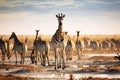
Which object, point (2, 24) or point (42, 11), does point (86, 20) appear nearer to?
point (42, 11)

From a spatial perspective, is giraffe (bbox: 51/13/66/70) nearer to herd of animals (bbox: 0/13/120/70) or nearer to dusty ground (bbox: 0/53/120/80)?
herd of animals (bbox: 0/13/120/70)

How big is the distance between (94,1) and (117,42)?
4044 millimetres

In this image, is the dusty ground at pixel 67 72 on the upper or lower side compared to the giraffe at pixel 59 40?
lower

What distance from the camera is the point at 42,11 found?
30.5 ft

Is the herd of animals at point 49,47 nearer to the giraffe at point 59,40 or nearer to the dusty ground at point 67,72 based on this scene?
the giraffe at point 59,40

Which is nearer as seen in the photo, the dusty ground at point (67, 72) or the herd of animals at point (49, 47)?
the dusty ground at point (67, 72)

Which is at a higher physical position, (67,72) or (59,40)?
(59,40)

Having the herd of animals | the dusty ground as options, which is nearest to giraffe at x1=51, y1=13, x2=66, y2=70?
the herd of animals

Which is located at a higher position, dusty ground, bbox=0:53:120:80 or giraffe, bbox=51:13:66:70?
giraffe, bbox=51:13:66:70

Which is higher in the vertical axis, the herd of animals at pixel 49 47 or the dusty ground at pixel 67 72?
the herd of animals at pixel 49 47

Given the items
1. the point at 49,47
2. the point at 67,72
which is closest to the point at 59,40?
the point at 67,72

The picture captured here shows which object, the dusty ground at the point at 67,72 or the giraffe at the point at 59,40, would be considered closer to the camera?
the dusty ground at the point at 67,72

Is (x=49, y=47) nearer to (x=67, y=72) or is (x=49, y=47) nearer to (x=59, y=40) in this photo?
(x=59, y=40)

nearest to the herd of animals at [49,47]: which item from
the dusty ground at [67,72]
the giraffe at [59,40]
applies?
the giraffe at [59,40]
